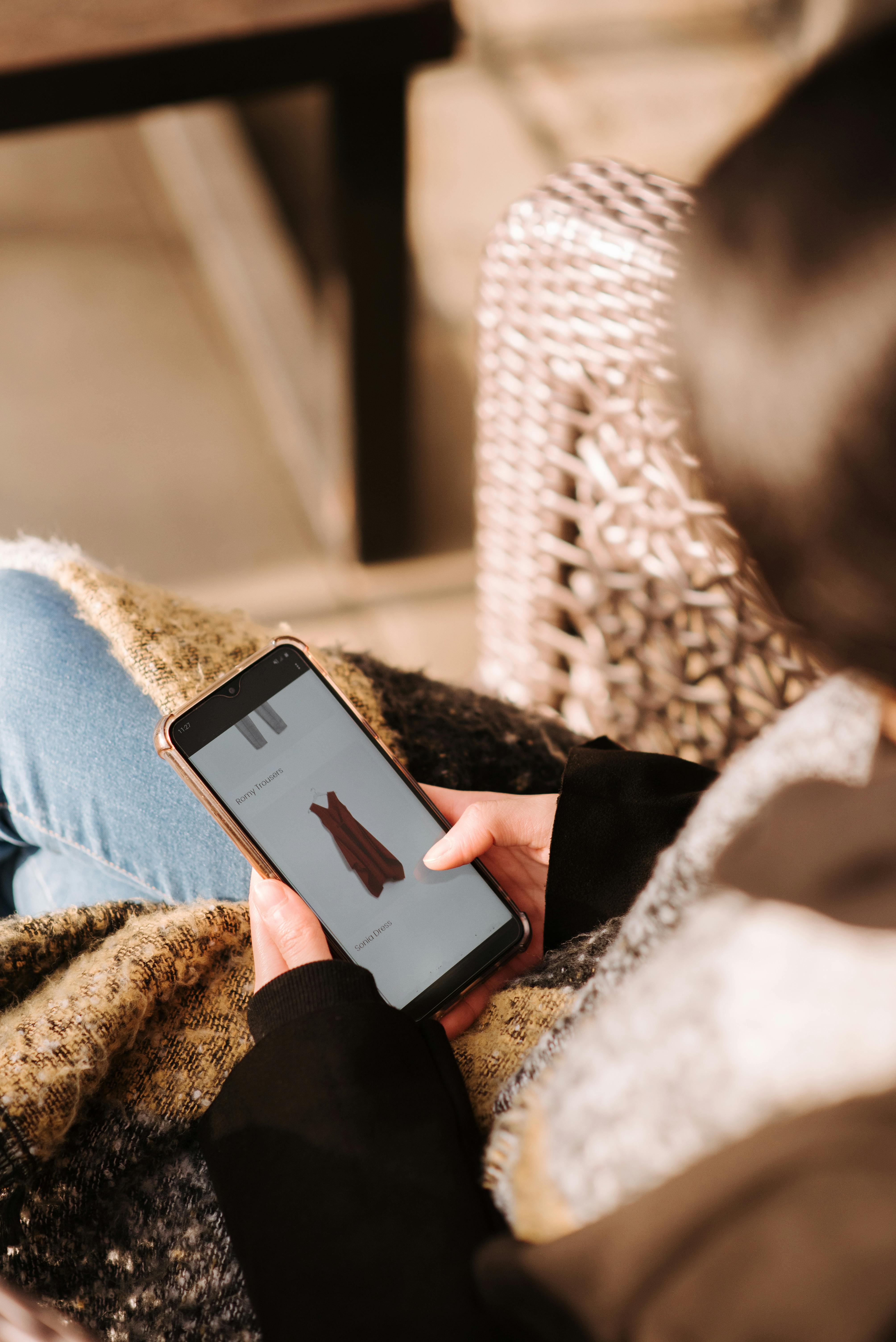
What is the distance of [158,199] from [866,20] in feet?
5.98

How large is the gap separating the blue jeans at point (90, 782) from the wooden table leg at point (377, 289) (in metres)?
0.62

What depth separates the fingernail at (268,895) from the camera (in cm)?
51

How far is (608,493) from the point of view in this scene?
30.5 inches

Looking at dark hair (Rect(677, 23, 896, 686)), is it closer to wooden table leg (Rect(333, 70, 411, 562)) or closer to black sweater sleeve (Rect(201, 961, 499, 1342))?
black sweater sleeve (Rect(201, 961, 499, 1342))

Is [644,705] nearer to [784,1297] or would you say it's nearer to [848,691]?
[848,691]

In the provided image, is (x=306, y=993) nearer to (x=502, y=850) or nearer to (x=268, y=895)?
(x=268, y=895)

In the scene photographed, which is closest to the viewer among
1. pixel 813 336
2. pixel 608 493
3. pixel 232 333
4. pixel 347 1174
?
pixel 813 336

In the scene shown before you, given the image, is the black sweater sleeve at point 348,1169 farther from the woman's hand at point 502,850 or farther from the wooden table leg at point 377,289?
the wooden table leg at point 377,289

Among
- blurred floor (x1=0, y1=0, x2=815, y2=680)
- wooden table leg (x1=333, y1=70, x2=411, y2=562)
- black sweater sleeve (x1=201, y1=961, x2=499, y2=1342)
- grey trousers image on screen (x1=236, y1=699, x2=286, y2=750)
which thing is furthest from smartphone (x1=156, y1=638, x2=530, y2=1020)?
blurred floor (x1=0, y1=0, x2=815, y2=680)

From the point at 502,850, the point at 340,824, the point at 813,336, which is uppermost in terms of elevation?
the point at 813,336

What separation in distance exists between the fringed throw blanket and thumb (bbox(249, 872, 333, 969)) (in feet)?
0.17

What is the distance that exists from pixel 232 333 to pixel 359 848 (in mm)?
1328

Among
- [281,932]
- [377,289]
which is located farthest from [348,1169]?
[377,289]

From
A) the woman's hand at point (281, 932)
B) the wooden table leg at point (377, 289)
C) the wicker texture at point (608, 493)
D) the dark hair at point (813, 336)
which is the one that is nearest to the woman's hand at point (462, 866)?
the woman's hand at point (281, 932)
